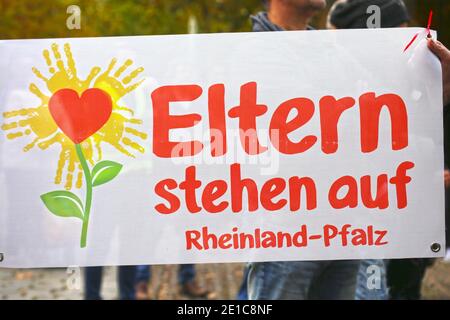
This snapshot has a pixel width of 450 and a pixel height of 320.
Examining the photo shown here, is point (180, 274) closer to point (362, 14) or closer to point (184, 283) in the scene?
point (184, 283)

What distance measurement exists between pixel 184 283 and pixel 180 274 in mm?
61

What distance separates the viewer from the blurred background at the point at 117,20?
295 cm

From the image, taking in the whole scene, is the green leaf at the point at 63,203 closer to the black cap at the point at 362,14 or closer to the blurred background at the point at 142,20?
the blurred background at the point at 142,20

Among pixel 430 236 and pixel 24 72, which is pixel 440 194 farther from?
pixel 24 72

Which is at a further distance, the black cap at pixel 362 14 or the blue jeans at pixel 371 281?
the blue jeans at pixel 371 281

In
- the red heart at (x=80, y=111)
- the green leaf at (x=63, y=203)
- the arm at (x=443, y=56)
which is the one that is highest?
the arm at (x=443, y=56)

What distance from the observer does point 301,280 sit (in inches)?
127

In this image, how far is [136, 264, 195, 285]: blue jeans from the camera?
485 cm

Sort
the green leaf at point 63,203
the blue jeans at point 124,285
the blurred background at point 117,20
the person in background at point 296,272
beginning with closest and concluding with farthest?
the green leaf at point 63,203, the blurred background at point 117,20, the person in background at point 296,272, the blue jeans at point 124,285

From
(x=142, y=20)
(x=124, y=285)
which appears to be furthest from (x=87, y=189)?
(x=124, y=285)

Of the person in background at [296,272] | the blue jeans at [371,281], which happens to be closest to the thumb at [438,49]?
the person in background at [296,272]

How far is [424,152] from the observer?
2859 millimetres

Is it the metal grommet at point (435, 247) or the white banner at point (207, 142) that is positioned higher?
the white banner at point (207, 142)

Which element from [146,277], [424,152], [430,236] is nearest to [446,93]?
[424,152]
